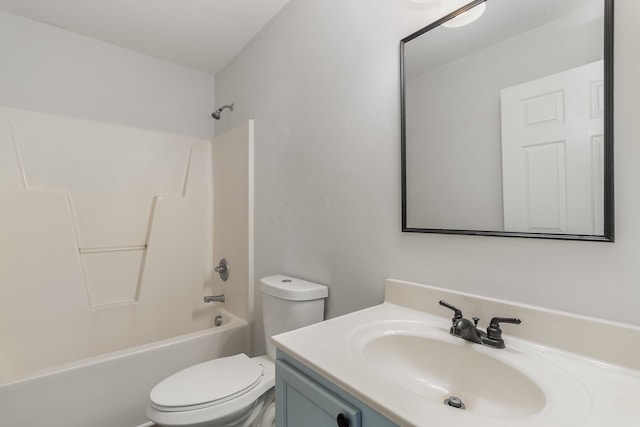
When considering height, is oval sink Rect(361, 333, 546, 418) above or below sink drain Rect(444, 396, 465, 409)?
above

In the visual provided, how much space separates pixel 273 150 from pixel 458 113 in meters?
1.12

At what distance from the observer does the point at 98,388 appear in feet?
4.89

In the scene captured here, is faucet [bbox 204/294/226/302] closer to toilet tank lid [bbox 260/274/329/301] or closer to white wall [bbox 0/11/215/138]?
toilet tank lid [bbox 260/274/329/301]

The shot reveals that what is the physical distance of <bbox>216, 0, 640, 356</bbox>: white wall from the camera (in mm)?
713

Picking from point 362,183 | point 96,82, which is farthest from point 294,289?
point 96,82

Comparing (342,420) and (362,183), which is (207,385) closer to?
(342,420)

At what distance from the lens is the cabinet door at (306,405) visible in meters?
0.66

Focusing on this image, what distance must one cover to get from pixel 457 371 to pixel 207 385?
98cm

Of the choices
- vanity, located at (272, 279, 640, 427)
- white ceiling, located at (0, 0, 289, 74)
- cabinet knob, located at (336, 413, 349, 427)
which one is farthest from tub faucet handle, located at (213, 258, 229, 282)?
cabinet knob, located at (336, 413, 349, 427)

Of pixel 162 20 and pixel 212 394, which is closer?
pixel 212 394

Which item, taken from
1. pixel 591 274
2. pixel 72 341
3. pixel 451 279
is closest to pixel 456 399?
pixel 451 279

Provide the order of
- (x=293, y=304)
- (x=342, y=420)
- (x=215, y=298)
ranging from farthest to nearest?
(x=215, y=298) < (x=293, y=304) < (x=342, y=420)

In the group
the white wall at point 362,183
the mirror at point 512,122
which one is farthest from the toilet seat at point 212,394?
the mirror at point 512,122

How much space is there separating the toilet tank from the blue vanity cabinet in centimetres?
51
